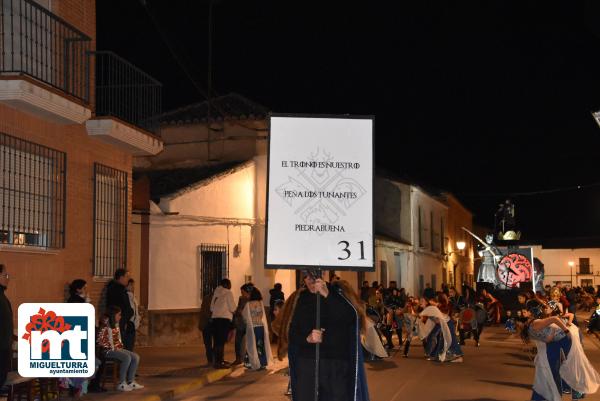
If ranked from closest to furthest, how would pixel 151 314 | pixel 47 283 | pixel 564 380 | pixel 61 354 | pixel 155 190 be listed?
1. pixel 61 354
2. pixel 564 380
3. pixel 47 283
4. pixel 151 314
5. pixel 155 190

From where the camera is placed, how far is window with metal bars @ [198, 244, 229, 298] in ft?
77.4

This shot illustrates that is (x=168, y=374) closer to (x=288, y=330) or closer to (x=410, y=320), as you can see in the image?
(x=410, y=320)

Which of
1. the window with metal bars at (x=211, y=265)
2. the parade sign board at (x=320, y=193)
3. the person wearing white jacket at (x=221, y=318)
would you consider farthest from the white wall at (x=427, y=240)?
the parade sign board at (x=320, y=193)

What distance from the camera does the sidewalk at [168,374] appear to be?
43.2 ft

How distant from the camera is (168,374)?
51.9 ft

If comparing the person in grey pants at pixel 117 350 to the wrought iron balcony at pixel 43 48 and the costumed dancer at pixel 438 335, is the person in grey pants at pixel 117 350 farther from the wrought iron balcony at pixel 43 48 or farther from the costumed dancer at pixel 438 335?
the costumed dancer at pixel 438 335

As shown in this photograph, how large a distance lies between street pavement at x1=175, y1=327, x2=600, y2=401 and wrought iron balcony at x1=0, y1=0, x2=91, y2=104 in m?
5.68

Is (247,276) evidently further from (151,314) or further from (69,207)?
(69,207)

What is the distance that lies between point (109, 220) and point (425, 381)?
6.78 meters

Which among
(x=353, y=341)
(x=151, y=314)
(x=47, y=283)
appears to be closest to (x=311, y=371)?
(x=353, y=341)

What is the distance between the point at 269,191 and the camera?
7.92 m

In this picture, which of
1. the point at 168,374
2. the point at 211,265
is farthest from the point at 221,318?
the point at 211,265

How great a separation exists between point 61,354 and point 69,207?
8.56 meters

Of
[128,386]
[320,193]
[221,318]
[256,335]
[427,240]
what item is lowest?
[128,386]
